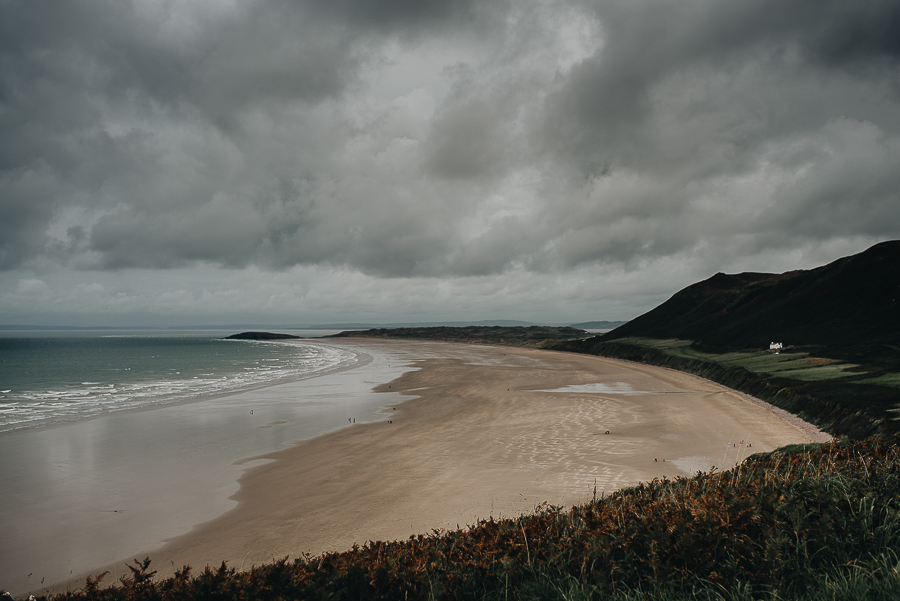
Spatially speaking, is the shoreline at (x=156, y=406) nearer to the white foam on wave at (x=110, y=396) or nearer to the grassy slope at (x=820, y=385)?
the white foam on wave at (x=110, y=396)

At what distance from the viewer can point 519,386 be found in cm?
3719

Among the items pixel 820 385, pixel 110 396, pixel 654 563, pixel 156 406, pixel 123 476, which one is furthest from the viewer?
pixel 110 396

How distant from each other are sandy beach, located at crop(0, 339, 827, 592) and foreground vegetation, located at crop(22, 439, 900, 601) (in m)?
4.10

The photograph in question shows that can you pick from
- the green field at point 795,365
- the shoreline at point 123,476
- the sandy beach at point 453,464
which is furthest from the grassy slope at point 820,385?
the shoreline at point 123,476

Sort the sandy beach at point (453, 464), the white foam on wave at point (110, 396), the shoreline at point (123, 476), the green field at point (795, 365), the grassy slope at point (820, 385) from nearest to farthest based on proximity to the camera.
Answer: the shoreline at point (123, 476) < the sandy beach at point (453, 464) < the grassy slope at point (820, 385) < the white foam on wave at point (110, 396) < the green field at point (795, 365)

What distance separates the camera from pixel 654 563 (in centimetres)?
477

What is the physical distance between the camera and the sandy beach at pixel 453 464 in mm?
10562

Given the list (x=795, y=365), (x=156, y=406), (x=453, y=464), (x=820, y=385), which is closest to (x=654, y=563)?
(x=453, y=464)

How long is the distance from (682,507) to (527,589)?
263 centimetres

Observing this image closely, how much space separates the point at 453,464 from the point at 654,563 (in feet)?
37.1

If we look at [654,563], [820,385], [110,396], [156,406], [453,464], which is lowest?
[110,396]

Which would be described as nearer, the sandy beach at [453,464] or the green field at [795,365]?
the sandy beach at [453,464]

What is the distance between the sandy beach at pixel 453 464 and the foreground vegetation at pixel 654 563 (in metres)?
4.10

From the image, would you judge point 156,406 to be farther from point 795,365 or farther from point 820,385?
point 795,365
